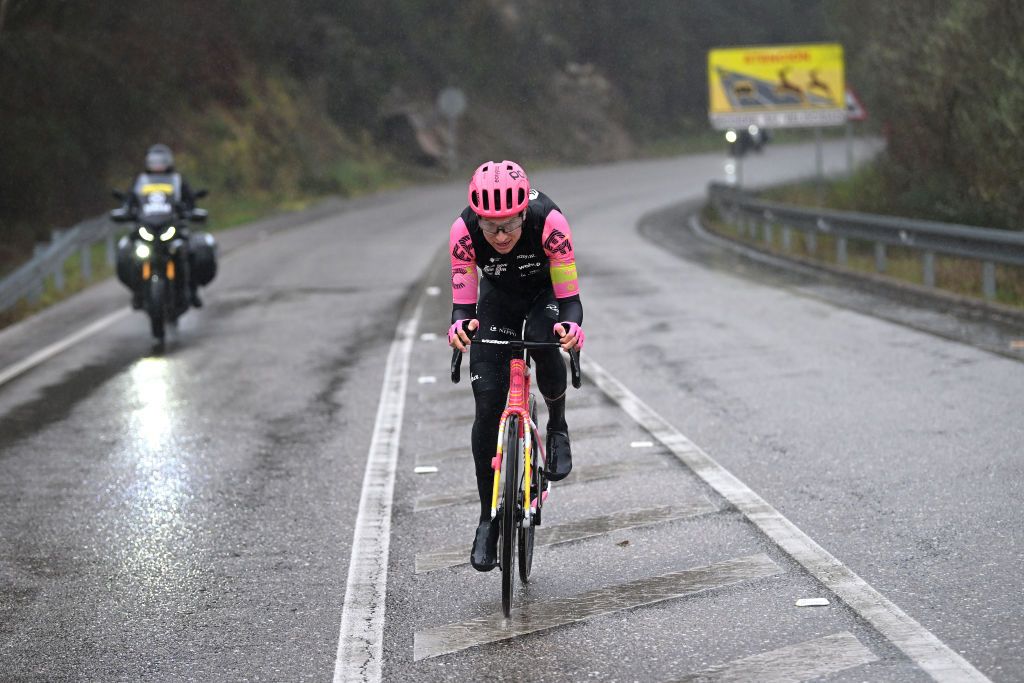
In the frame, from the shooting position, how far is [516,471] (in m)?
6.00

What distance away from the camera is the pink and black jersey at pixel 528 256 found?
247 inches

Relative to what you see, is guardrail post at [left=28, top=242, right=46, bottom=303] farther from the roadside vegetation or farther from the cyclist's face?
the cyclist's face

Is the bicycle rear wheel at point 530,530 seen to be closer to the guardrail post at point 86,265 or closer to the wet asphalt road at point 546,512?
the wet asphalt road at point 546,512

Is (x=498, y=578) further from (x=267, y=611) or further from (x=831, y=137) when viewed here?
(x=831, y=137)

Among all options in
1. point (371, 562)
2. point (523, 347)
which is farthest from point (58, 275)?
point (523, 347)

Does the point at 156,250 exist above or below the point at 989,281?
above

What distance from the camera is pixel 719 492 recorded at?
8.09m

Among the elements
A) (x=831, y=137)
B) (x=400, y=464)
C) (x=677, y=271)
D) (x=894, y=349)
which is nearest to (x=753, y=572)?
(x=400, y=464)

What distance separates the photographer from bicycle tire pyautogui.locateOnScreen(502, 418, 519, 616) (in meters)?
5.86

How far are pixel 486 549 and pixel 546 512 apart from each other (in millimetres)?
1821

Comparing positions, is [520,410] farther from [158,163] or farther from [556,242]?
[158,163]

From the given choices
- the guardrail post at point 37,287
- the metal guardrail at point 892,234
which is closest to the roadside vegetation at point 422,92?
the metal guardrail at point 892,234

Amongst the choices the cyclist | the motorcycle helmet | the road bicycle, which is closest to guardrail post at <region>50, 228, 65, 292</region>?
the motorcycle helmet

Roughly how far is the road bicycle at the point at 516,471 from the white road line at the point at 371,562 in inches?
23.0
